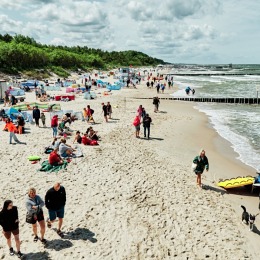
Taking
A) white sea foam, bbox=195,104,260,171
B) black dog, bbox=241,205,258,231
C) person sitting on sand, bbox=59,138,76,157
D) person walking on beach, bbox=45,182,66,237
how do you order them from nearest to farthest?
person walking on beach, bbox=45,182,66,237, black dog, bbox=241,205,258,231, person sitting on sand, bbox=59,138,76,157, white sea foam, bbox=195,104,260,171

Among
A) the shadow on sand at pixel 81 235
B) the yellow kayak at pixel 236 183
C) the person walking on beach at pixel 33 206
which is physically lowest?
the shadow on sand at pixel 81 235

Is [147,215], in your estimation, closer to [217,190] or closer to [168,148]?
[217,190]

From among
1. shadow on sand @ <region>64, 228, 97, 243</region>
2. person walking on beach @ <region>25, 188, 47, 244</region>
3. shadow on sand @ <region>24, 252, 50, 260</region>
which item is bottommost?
shadow on sand @ <region>24, 252, 50, 260</region>

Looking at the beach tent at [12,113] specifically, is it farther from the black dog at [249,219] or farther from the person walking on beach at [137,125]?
the black dog at [249,219]

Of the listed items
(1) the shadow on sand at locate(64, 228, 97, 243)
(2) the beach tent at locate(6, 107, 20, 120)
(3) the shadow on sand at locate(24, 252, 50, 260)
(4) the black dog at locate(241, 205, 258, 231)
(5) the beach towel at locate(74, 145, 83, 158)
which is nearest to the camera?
(3) the shadow on sand at locate(24, 252, 50, 260)

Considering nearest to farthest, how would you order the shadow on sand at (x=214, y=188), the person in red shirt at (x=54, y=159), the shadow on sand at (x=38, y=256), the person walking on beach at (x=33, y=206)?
the shadow on sand at (x=38, y=256) → the person walking on beach at (x=33, y=206) → the shadow on sand at (x=214, y=188) → the person in red shirt at (x=54, y=159)

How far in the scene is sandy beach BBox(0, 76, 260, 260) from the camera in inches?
299

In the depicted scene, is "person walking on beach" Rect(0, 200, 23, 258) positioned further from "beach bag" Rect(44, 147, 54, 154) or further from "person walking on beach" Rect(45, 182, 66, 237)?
"beach bag" Rect(44, 147, 54, 154)

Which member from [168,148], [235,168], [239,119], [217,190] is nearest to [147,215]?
[217,190]

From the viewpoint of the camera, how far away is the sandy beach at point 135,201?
7.59 meters

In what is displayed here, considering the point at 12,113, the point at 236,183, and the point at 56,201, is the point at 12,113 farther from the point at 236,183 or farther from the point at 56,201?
the point at 236,183

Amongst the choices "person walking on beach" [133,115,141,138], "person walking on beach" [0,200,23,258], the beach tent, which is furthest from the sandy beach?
the beach tent

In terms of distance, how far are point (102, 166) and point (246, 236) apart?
6.26 m

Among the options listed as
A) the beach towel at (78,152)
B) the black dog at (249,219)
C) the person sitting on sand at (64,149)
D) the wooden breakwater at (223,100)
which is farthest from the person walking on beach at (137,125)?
the wooden breakwater at (223,100)
